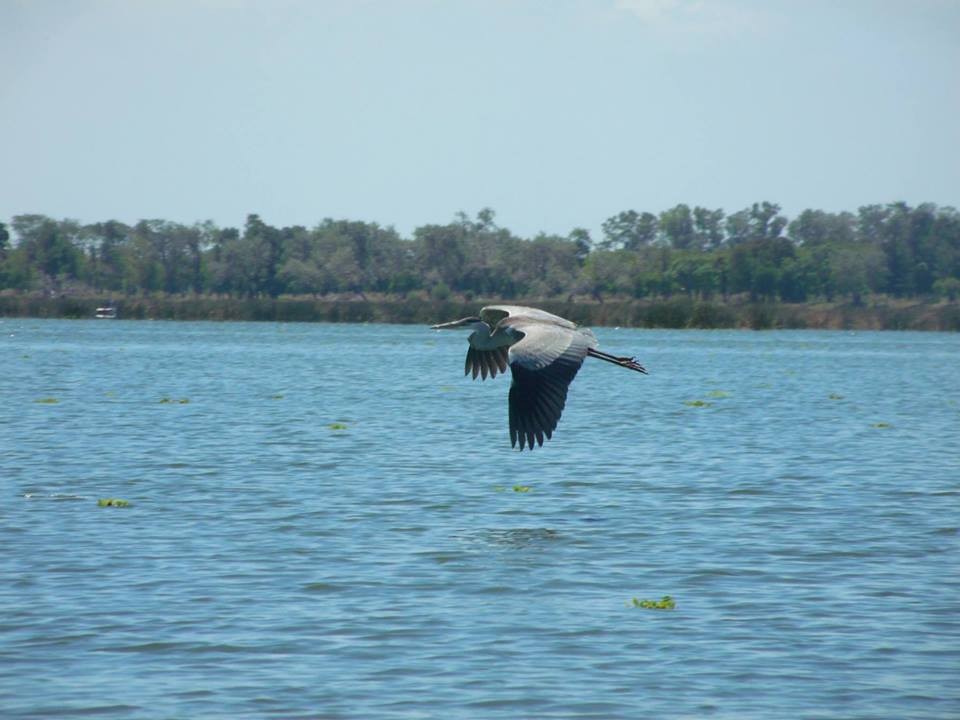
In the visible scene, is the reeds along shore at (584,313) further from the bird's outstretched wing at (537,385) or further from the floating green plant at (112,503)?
the bird's outstretched wing at (537,385)

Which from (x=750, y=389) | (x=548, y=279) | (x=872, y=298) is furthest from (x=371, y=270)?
(x=750, y=389)

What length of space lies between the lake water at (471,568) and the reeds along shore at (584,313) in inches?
2673

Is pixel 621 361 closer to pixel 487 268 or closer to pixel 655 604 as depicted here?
pixel 655 604

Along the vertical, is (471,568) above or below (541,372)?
below

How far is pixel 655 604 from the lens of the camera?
40.7 ft

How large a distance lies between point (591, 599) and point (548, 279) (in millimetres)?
174664

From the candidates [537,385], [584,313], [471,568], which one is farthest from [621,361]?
[584,313]

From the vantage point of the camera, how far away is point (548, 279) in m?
187

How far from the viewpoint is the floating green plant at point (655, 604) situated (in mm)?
12367

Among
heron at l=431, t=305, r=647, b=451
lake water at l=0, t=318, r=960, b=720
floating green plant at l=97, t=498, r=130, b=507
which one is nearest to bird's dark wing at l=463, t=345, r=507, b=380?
heron at l=431, t=305, r=647, b=451

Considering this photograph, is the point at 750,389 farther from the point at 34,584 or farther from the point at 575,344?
the point at 34,584

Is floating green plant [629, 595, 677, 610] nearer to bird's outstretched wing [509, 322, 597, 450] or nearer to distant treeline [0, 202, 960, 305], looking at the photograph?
bird's outstretched wing [509, 322, 597, 450]

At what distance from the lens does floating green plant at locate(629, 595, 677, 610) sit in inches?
487

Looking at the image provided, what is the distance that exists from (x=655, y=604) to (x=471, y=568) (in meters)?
2.21
